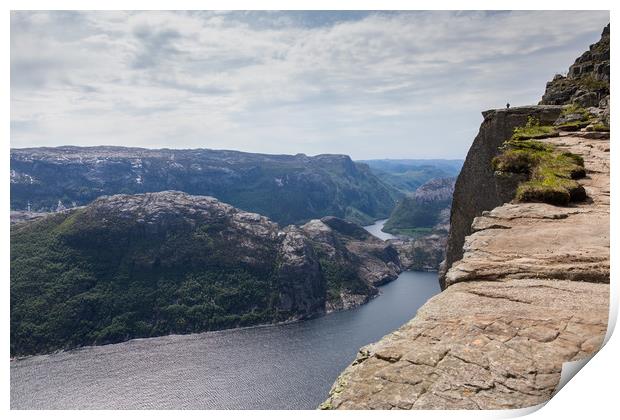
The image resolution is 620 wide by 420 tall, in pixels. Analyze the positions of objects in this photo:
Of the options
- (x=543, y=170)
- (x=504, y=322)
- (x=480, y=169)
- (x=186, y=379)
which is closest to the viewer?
(x=504, y=322)

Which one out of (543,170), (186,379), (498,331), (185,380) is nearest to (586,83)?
(543,170)

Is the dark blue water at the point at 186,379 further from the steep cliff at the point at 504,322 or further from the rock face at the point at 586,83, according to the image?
the steep cliff at the point at 504,322

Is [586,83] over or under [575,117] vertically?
over

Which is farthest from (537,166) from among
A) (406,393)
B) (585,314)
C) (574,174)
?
(406,393)

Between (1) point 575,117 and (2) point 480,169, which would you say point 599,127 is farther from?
(2) point 480,169
